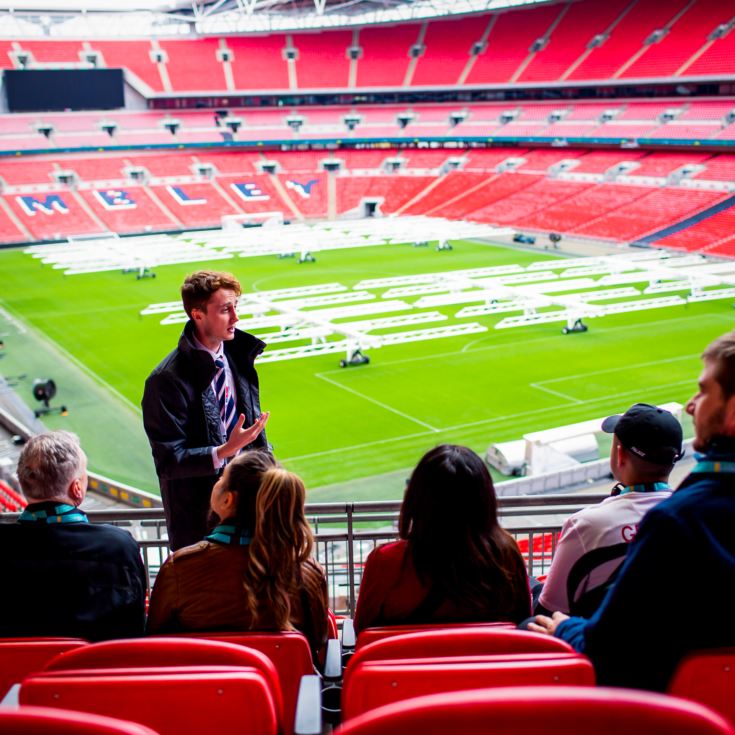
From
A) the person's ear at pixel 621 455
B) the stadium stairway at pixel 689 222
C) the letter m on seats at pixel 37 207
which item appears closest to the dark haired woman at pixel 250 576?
the person's ear at pixel 621 455

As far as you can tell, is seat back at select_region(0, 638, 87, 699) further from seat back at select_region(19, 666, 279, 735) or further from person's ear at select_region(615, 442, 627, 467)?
person's ear at select_region(615, 442, 627, 467)

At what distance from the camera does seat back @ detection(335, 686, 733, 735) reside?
1586 mm

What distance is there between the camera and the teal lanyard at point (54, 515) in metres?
3.46

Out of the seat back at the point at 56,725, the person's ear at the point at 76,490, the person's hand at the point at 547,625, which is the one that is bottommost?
the person's hand at the point at 547,625

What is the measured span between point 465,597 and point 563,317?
2290cm

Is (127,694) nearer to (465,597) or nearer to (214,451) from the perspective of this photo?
(465,597)

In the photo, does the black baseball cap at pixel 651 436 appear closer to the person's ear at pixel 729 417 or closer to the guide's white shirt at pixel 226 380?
the person's ear at pixel 729 417

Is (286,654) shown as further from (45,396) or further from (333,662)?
(45,396)

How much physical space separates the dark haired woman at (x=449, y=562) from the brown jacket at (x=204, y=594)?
39 cm

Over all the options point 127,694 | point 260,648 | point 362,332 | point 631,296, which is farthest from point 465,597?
point 631,296

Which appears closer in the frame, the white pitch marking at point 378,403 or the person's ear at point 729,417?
the person's ear at point 729,417

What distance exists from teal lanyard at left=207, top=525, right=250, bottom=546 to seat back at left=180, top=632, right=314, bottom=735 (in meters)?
0.43

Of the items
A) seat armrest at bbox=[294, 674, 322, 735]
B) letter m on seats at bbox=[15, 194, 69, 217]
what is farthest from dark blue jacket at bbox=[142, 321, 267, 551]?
letter m on seats at bbox=[15, 194, 69, 217]

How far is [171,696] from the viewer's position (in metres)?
2.33
